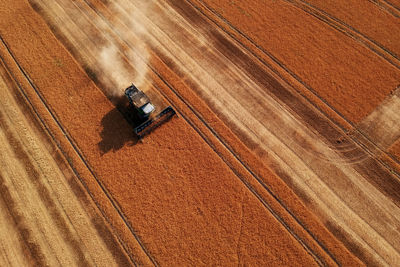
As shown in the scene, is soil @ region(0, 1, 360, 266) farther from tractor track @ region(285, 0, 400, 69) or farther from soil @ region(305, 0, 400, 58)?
soil @ region(305, 0, 400, 58)

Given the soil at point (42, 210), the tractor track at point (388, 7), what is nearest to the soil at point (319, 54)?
the tractor track at point (388, 7)

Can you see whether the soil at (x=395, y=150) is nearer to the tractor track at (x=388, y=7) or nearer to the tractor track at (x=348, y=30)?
the tractor track at (x=348, y=30)

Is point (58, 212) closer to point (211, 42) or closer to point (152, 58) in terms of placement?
point (152, 58)

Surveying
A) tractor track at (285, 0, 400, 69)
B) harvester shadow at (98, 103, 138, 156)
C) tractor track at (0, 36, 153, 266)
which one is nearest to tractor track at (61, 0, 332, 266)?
harvester shadow at (98, 103, 138, 156)

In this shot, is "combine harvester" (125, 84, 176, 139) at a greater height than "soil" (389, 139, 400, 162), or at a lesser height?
greater

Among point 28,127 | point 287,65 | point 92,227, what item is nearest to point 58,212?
point 92,227

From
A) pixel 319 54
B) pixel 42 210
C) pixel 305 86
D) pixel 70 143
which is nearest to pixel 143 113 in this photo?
pixel 70 143
